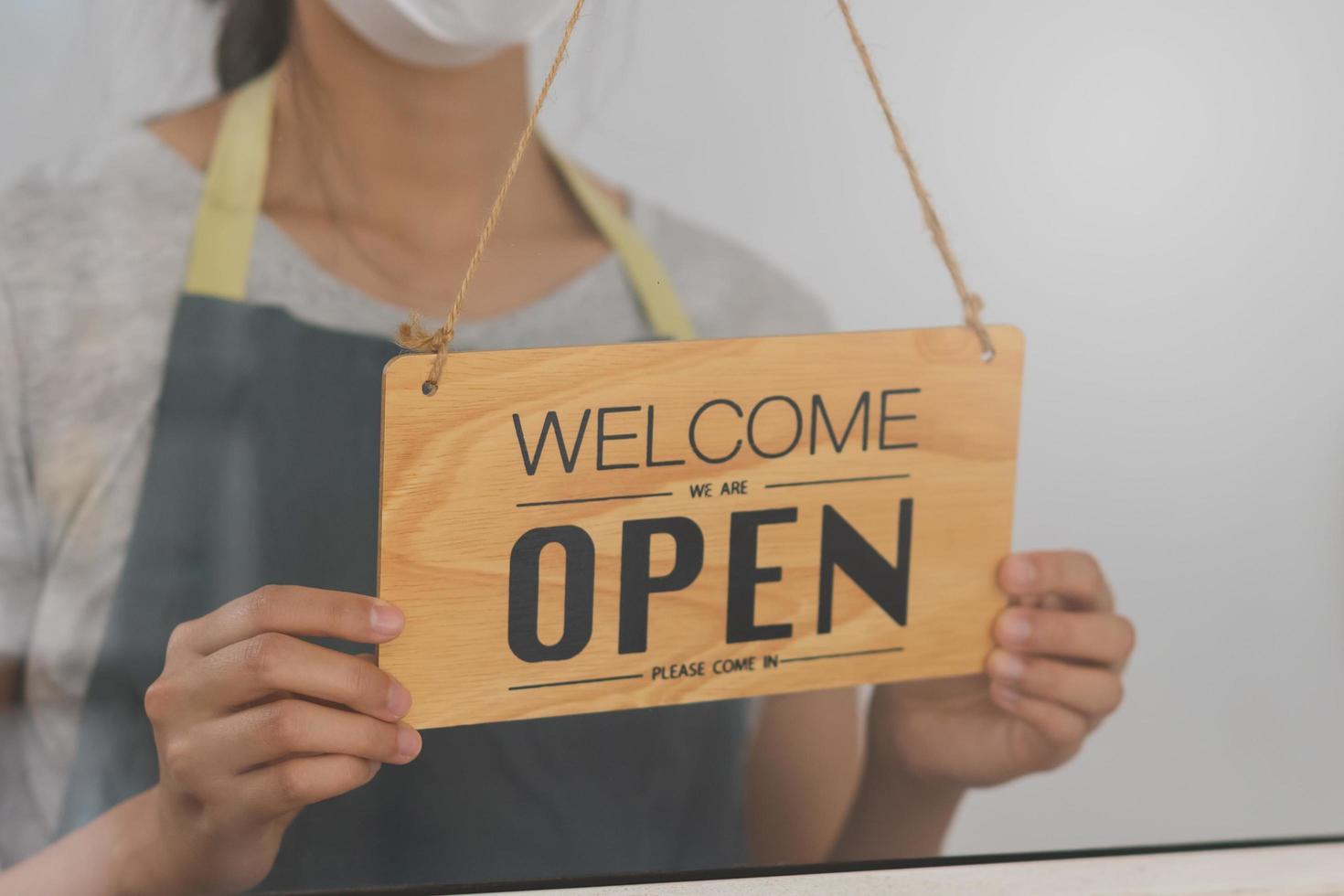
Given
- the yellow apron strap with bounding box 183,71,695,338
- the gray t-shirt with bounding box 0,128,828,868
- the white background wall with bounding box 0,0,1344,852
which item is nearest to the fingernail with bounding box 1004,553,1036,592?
the white background wall with bounding box 0,0,1344,852

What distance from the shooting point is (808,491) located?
674 mm

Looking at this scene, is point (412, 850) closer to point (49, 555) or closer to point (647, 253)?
point (49, 555)

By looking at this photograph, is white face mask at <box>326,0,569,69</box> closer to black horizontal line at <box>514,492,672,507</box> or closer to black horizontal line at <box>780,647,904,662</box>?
black horizontal line at <box>514,492,672,507</box>

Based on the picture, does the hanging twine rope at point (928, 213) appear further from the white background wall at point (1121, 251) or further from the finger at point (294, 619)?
the finger at point (294, 619)

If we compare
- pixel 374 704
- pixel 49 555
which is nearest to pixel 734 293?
pixel 374 704

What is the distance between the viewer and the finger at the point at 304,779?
2.07ft

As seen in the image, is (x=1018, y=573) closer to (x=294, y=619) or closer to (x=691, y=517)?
(x=691, y=517)

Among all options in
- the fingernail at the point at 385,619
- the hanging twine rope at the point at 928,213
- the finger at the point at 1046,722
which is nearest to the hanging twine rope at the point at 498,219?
the hanging twine rope at the point at 928,213

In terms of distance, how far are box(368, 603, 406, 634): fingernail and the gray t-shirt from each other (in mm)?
191

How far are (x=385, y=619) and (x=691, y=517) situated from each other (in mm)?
167

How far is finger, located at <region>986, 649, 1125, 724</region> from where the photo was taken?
75cm

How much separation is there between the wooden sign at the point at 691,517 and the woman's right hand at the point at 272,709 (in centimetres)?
2

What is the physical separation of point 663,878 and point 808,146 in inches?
18.0

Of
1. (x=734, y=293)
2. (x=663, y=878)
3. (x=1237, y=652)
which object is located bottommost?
(x=663, y=878)
